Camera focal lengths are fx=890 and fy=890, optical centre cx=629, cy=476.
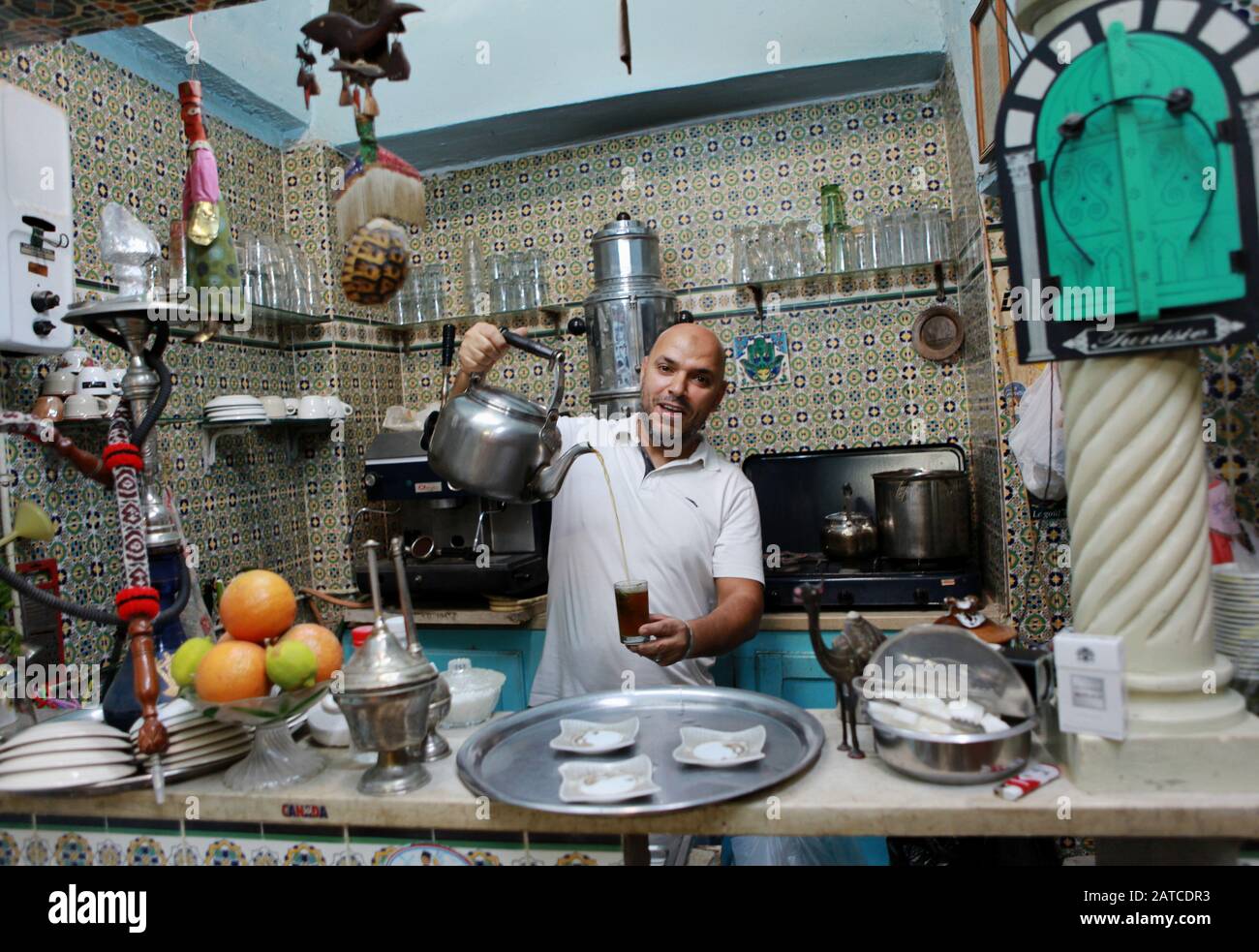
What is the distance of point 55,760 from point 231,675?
0.36 meters

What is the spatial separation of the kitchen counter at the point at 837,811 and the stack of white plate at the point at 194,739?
2.5 inches

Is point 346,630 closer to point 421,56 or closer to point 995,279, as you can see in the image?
point 421,56

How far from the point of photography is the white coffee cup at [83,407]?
254 cm

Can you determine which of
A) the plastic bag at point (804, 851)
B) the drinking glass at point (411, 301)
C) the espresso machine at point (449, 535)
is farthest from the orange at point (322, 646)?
the drinking glass at point (411, 301)

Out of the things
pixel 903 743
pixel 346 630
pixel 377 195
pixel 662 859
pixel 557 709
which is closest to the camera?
pixel 903 743

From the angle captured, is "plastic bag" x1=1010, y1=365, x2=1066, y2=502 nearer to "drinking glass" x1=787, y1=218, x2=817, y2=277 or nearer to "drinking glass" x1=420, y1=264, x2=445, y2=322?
"drinking glass" x1=787, y1=218, x2=817, y2=277

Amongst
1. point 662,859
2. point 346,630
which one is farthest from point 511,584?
point 662,859

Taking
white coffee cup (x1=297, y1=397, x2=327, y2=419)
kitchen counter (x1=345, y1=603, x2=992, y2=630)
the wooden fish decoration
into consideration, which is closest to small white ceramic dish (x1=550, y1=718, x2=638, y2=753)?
the wooden fish decoration

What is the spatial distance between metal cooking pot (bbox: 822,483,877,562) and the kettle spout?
1605 millimetres

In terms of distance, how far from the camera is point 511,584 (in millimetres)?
3275

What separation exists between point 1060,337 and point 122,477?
1.57 metres

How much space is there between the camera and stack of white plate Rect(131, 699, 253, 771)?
4.89ft

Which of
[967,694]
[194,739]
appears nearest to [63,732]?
[194,739]
